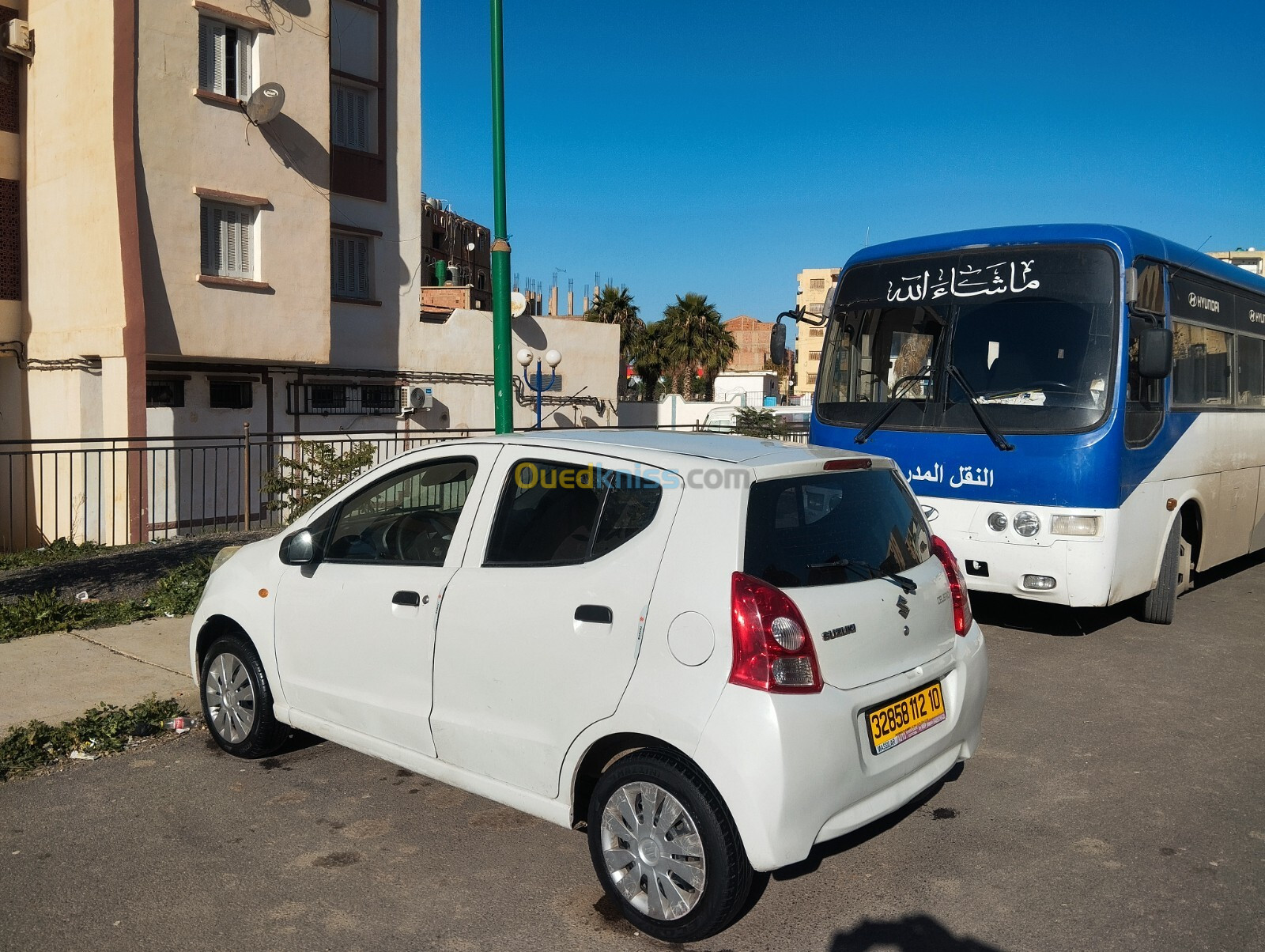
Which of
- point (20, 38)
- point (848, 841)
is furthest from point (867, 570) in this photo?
point (20, 38)

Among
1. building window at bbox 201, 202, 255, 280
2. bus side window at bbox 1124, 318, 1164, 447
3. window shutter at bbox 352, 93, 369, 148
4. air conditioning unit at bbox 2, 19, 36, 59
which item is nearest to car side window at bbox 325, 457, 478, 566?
bus side window at bbox 1124, 318, 1164, 447

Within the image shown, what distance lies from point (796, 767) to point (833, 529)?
967 millimetres

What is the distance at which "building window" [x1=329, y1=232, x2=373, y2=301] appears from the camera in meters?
19.7

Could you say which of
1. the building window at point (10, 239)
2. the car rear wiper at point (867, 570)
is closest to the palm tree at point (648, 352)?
the building window at point (10, 239)

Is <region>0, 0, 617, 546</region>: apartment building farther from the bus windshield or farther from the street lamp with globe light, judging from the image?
the bus windshield

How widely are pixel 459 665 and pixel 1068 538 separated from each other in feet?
16.1

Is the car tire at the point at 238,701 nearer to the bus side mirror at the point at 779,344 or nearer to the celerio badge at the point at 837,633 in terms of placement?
the celerio badge at the point at 837,633

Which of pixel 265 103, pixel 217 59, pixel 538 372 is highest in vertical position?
pixel 217 59

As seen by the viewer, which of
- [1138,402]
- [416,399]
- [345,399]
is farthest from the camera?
[416,399]

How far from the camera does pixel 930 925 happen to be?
3.59 m

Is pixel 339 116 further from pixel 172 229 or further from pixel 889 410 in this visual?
pixel 889 410

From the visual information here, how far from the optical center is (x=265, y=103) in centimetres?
1609

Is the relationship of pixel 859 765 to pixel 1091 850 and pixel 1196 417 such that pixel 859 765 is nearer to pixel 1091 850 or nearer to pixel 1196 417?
pixel 1091 850

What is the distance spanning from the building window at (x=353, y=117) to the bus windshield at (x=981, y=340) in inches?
562
